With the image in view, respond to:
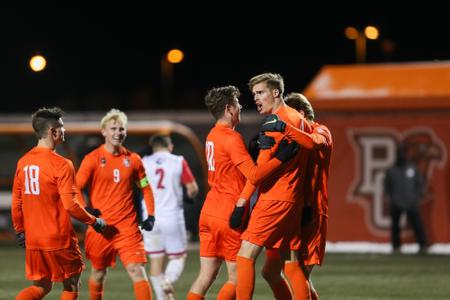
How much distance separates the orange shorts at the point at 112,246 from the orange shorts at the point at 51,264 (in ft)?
3.33

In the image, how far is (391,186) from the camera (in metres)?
23.1

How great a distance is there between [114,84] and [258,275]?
5796 cm

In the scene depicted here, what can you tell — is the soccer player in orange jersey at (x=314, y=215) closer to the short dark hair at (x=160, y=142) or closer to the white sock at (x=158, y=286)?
the white sock at (x=158, y=286)

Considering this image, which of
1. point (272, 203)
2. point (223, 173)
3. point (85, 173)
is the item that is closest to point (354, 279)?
Answer: point (85, 173)

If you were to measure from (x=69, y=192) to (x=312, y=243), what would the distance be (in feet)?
7.20

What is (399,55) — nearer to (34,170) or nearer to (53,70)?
(53,70)

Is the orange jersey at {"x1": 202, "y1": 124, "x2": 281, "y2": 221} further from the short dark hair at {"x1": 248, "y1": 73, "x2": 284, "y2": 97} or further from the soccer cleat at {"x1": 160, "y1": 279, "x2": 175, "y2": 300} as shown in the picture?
the soccer cleat at {"x1": 160, "y1": 279, "x2": 175, "y2": 300}

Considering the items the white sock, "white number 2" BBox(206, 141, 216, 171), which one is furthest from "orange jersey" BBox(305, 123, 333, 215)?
the white sock

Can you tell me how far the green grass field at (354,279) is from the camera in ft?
49.4

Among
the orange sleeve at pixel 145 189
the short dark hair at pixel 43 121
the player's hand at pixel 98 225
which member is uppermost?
the short dark hair at pixel 43 121

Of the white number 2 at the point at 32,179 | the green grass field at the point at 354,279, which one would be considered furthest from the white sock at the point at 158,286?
the white number 2 at the point at 32,179

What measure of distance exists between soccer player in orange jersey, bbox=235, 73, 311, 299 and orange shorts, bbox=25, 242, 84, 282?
5.05 ft

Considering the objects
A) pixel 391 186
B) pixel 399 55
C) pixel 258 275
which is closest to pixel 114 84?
pixel 399 55

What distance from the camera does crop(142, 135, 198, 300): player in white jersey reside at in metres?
14.1
